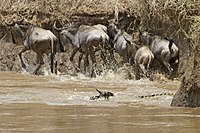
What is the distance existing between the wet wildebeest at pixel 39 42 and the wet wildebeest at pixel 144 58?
3126 millimetres

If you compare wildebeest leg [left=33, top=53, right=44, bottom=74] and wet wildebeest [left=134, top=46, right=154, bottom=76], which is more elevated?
wet wildebeest [left=134, top=46, right=154, bottom=76]

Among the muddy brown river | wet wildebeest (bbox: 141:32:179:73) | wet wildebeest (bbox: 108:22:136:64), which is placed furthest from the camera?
wet wildebeest (bbox: 108:22:136:64)

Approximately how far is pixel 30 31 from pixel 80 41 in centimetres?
173

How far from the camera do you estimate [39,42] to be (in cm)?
1819

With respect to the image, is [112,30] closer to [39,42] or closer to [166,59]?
[39,42]

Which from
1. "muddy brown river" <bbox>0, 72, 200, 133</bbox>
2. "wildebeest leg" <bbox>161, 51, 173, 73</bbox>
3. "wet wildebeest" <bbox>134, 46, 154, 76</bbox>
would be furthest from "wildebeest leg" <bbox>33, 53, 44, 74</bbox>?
"muddy brown river" <bbox>0, 72, 200, 133</bbox>

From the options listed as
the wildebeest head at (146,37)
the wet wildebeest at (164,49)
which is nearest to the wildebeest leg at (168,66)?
the wet wildebeest at (164,49)

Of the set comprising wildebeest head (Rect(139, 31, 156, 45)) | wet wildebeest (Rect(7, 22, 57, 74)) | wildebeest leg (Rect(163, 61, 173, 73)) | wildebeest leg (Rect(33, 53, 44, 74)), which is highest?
wildebeest head (Rect(139, 31, 156, 45))

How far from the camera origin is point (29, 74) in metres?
18.0

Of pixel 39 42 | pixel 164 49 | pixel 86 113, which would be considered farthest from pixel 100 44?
pixel 86 113

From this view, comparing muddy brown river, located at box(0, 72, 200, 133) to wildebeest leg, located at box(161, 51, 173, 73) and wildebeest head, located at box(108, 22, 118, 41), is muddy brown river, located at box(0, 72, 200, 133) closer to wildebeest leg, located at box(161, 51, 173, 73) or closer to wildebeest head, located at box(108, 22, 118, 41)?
wildebeest leg, located at box(161, 51, 173, 73)

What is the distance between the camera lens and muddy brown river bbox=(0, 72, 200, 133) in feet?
22.8

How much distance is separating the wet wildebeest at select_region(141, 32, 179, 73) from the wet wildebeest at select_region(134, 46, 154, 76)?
25 centimetres

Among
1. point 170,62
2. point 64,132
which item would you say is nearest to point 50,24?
point 170,62
